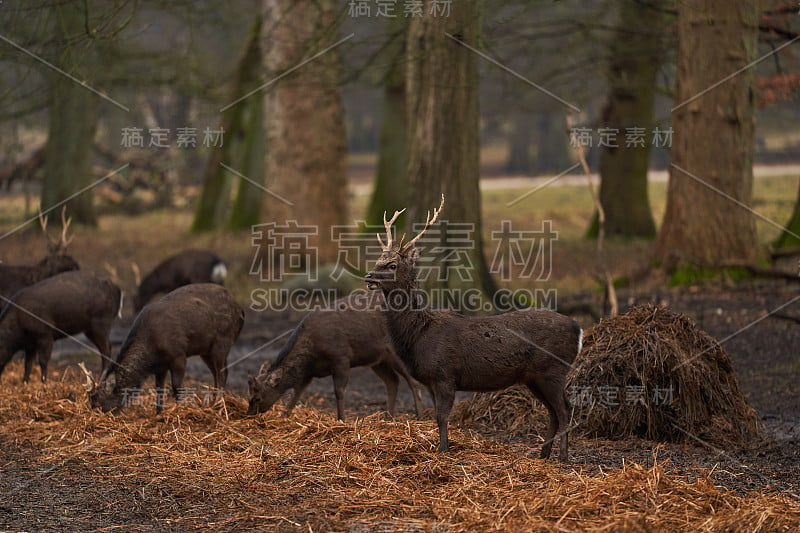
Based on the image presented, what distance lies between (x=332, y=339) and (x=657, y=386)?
274 centimetres

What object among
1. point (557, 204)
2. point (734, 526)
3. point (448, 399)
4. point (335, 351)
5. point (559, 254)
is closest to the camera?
point (734, 526)

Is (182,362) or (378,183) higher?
(378,183)

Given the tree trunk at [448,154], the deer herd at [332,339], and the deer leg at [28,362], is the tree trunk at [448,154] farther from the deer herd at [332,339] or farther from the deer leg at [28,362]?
the deer leg at [28,362]

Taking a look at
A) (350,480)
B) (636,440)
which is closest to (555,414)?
(636,440)

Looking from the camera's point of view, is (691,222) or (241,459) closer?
(241,459)

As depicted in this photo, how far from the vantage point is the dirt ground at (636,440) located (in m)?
6.46

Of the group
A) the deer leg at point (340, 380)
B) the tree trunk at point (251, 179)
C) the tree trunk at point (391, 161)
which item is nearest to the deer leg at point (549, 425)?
the deer leg at point (340, 380)

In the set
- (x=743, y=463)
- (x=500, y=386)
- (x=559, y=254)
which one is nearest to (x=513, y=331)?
(x=500, y=386)

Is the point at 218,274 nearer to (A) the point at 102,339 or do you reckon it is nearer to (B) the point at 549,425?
(A) the point at 102,339

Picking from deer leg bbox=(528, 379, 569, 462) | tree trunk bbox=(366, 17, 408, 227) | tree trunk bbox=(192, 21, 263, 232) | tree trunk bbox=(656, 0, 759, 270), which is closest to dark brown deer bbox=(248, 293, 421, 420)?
deer leg bbox=(528, 379, 569, 462)

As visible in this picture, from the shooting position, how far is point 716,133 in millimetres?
14031

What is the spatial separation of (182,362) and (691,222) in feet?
25.4

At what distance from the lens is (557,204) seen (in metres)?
31.2

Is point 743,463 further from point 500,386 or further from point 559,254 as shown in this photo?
point 559,254
